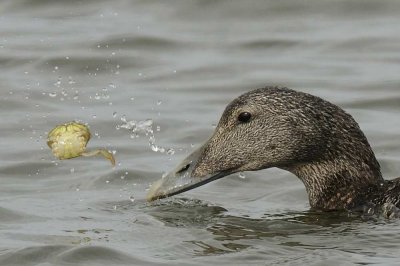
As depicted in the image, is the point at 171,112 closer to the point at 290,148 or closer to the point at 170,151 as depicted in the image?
the point at 170,151

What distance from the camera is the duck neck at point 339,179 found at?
11875mm

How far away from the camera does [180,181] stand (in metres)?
11.7

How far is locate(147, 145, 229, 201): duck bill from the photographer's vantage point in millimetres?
11633

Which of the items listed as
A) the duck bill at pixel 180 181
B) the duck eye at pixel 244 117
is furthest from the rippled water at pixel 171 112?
the duck eye at pixel 244 117

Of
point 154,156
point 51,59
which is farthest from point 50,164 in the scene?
point 51,59

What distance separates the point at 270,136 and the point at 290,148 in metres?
0.18

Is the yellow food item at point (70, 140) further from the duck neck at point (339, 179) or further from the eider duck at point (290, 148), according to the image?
the duck neck at point (339, 179)

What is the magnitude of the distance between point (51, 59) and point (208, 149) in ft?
21.2

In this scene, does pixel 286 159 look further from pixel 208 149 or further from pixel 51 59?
pixel 51 59

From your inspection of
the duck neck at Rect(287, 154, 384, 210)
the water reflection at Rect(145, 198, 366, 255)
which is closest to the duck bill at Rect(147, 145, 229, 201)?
the water reflection at Rect(145, 198, 366, 255)

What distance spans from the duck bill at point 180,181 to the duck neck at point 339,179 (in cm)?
74

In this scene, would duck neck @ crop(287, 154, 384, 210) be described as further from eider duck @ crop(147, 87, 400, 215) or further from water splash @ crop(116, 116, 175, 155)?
water splash @ crop(116, 116, 175, 155)

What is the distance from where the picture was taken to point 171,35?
746 inches

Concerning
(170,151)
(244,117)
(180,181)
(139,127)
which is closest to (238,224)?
(180,181)
